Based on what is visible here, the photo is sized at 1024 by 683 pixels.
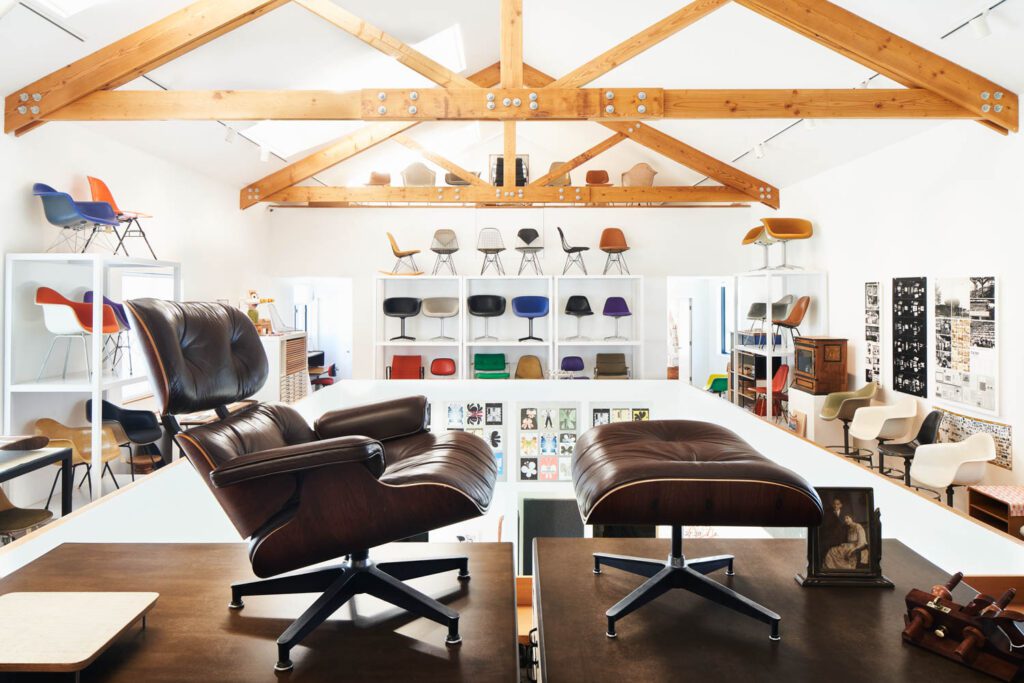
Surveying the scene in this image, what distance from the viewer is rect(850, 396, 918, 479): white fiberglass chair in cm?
563

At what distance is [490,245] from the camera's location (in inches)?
362

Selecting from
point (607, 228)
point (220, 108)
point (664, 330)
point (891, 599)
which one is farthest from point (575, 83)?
point (664, 330)

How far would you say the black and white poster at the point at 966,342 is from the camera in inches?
195

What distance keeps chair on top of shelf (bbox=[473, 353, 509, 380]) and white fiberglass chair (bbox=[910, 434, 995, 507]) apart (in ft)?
17.2

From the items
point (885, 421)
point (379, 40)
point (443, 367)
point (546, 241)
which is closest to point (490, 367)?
point (443, 367)

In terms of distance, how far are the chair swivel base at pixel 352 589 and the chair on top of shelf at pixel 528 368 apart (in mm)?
6963

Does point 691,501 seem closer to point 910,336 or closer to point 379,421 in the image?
point 379,421

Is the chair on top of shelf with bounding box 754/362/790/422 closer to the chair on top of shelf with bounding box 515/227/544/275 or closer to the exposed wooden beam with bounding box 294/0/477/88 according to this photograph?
the chair on top of shelf with bounding box 515/227/544/275

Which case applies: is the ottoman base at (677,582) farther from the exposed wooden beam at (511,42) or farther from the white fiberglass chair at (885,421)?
the white fiberglass chair at (885,421)

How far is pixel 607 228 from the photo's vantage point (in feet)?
31.1

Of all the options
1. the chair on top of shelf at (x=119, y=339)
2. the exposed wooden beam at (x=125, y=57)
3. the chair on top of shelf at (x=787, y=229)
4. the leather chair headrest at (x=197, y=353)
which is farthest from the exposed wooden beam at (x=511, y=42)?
the chair on top of shelf at (x=787, y=229)

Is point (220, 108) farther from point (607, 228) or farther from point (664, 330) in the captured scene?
point (664, 330)

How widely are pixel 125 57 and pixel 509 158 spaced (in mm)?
4067

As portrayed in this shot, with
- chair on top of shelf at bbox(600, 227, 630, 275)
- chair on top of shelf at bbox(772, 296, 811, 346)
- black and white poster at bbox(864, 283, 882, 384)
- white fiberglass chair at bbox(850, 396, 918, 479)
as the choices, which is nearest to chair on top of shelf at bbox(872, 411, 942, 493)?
white fiberglass chair at bbox(850, 396, 918, 479)
